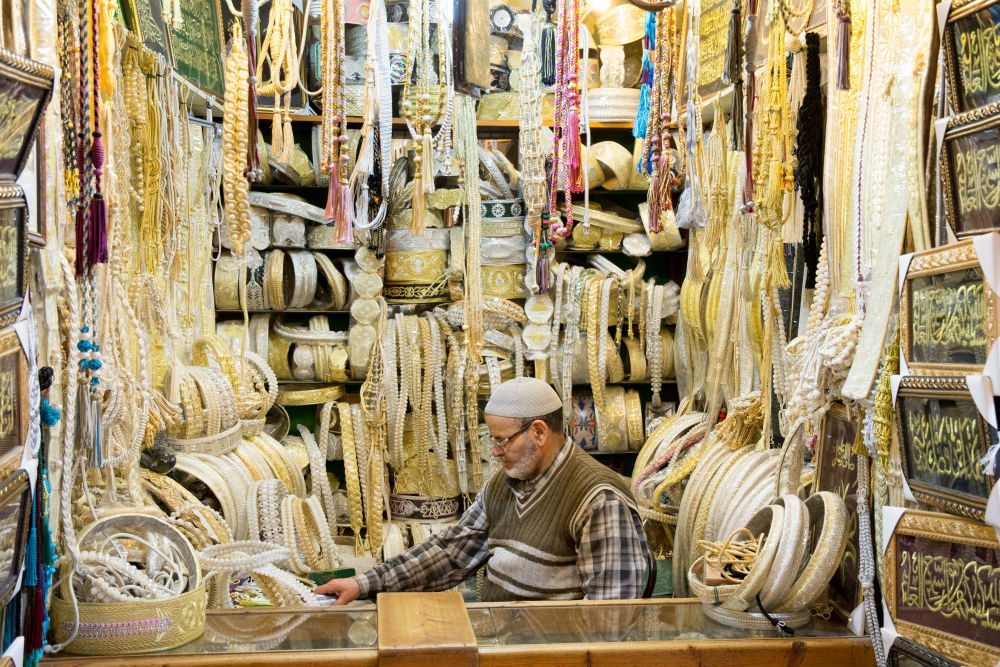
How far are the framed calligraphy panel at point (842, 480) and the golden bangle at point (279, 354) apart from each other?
11.3ft

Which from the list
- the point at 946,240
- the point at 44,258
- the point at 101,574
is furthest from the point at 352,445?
the point at 946,240

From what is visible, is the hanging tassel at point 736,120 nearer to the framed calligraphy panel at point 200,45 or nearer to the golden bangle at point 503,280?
the framed calligraphy panel at point 200,45

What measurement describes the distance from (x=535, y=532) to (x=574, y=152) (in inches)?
53.8

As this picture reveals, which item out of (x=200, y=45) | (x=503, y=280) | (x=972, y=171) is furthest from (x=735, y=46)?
(x=503, y=280)

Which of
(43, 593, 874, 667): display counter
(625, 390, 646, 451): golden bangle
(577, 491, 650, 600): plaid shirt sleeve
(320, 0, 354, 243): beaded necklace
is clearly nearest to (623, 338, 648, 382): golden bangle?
(625, 390, 646, 451): golden bangle

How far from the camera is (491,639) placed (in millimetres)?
2137

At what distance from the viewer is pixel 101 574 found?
222 centimetres

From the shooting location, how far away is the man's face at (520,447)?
3.05m

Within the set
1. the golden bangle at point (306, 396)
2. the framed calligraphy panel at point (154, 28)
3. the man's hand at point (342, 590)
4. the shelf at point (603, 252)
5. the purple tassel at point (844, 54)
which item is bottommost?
the man's hand at point (342, 590)

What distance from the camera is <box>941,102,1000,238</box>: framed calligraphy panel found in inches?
64.5

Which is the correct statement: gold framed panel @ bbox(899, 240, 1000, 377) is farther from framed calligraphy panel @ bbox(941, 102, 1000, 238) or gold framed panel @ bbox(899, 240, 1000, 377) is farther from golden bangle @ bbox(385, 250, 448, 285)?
golden bangle @ bbox(385, 250, 448, 285)

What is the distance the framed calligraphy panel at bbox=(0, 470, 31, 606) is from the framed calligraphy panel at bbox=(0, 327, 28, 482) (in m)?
0.03

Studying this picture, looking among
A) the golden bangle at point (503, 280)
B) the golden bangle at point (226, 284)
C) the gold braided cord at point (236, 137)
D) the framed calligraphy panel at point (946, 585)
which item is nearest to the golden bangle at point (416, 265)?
the golden bangle at point (503, 280)

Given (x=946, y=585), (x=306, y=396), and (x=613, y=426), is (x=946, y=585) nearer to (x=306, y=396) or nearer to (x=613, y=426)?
(x=613, y=426)
